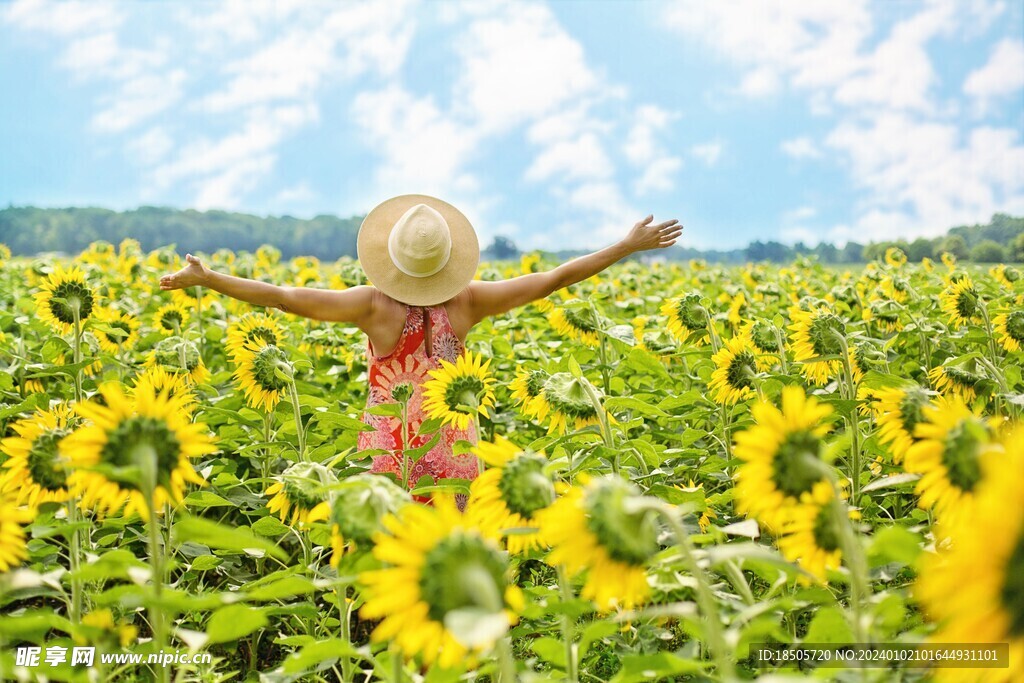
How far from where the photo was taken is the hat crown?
3109 millimetres

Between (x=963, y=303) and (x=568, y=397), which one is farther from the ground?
(x=963, y=303)

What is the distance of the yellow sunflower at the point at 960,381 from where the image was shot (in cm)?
272

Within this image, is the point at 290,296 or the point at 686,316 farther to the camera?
the point at 686,316

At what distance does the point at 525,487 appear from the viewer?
149 centimetres

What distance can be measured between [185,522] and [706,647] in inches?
47.7

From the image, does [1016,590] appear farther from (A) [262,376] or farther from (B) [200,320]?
(B) [200,320]

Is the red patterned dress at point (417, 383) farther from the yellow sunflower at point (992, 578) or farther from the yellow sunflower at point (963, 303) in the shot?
the yellow sunflower at point (992, 578)

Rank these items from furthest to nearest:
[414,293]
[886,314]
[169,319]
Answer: [169,319]
[886,314]
[414,293]

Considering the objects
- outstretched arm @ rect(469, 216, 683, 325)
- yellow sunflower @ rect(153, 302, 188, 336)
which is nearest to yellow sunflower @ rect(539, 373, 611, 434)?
outstretched arm @ rect(469, 216, 683, 325)

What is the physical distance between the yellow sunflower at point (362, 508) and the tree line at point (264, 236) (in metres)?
5.94

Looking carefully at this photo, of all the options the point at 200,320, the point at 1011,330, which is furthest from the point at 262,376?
Answer: the point at 1011,330

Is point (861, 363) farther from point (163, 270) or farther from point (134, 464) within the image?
point (163, 270)

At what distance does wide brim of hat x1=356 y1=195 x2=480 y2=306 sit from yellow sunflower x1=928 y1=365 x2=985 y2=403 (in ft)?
5.45

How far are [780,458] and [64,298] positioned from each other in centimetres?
292
